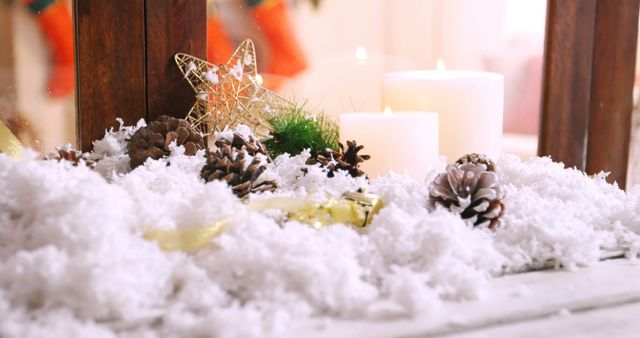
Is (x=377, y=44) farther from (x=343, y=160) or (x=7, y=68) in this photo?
(x=7, y=68)

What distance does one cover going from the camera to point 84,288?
0.41 meters

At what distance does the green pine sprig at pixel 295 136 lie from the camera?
801 millimetres

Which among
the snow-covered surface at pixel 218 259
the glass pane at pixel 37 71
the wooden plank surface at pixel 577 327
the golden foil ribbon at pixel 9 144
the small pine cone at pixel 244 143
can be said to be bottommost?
the wooden plank surface at pixel 577 327

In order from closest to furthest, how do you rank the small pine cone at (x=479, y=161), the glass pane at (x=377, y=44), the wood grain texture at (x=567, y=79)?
1. the small pine cone at (x=479, y=161)
2. the glass pane at (x=377, y=44)
3. the wood grain texture at (x=567, y=79)

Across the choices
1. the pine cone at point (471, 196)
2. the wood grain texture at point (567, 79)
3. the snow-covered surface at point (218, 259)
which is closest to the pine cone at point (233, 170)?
the snow-covered surface at point (218, 259)

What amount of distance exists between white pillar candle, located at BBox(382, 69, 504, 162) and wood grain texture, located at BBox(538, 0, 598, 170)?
0.25 m

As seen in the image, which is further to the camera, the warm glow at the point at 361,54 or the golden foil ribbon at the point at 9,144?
the warm glow at the point at 361,54

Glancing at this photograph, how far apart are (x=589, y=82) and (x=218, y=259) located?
0.79 meters

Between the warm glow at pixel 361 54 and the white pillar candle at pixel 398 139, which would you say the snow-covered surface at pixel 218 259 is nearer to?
the white pillar candle at pixel 398 139

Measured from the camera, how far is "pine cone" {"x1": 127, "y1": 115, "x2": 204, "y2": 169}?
0.70m

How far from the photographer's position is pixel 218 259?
0.46 m

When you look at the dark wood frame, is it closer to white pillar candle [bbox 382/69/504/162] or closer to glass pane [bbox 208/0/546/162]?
glass pane [bbox 208/0/546/162]

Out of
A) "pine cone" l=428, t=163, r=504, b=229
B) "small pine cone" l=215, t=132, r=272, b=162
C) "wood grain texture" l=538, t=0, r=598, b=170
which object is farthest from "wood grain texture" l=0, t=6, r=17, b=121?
"wood grain texture" l=538, t=0, r=598, b=170

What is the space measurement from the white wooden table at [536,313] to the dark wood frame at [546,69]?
0.47 meters
